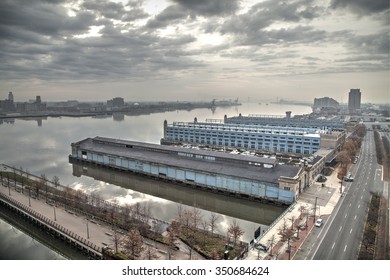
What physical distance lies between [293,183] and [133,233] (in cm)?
428

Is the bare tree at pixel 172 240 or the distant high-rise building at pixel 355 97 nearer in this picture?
the bare tree at pixel 172 240

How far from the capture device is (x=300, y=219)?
5930 mm

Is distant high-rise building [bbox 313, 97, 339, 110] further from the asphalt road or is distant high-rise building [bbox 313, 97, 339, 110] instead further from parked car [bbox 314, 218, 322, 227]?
parked car [bbox 314, 218, 322, 227]

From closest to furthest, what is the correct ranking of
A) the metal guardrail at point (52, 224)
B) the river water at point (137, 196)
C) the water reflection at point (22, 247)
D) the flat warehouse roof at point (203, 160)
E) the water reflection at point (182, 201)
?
the metal guardrail at point (52, 224)
the water reflection at point (22, 247)
the river water at point (137, 196)
the water reflection at point (182, 201)
the flat warehouse roof at point (203, 160)

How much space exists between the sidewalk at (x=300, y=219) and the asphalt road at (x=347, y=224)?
177 mm

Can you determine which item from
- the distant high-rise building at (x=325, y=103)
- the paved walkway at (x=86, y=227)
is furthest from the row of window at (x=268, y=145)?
the distant high-rise building at (x=325, y=103)

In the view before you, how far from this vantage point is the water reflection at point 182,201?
6895 mm

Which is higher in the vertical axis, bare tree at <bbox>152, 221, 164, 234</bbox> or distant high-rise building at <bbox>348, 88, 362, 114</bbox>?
distant high-rise building at <bbox>348, 88, 362, 114</bbox>

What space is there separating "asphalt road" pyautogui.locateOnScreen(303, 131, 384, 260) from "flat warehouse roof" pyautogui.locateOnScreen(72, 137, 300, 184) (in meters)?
1.51

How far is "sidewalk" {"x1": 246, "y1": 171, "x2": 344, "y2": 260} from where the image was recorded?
4.57 meters

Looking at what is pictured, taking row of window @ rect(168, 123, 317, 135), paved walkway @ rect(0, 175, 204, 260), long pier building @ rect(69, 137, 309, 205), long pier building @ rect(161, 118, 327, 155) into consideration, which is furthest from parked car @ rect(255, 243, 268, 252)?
row of window @ rect(168, 123, 317, 135)

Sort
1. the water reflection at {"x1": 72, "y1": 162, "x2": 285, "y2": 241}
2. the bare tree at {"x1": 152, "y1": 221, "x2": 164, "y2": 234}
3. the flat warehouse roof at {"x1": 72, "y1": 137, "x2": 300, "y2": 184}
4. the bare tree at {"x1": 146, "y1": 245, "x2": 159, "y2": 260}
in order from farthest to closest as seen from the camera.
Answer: the flat warehouse roof at {"x1": 72, "y1": 137, "x2": 300, "y2": 184}
the water reflection at {"x1": 72, "y1": 162, "x2": 285, "y2": 241}
the bare tree at {"x1": 152, "y1": 221, "x2": 164, "y2": 234}
the bare tree at {"x1": 146, "y1": 245, "x2": 159, "y2": 260}

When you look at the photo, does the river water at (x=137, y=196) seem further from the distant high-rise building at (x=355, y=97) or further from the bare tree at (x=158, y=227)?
the distant high-rise building at (x=355, y=97)
